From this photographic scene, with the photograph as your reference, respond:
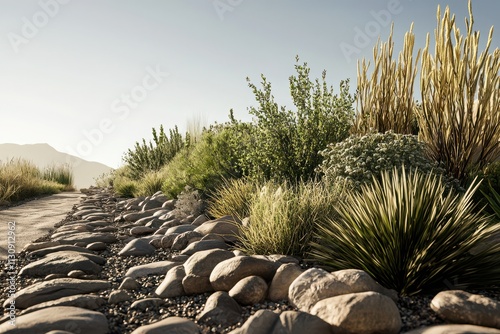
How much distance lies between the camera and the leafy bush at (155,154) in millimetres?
18422

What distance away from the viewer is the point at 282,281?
393cm

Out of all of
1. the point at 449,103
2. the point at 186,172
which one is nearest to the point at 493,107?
the point at 449,103

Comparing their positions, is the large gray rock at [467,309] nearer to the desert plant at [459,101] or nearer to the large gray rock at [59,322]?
the large gray rock at [59,322]

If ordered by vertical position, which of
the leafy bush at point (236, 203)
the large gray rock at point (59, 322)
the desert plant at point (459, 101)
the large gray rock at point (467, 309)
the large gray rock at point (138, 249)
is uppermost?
the desert plant at point (459, 101)

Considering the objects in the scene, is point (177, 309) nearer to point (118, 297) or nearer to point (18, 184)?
point (118, 297)

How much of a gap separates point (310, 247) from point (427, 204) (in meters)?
1.51

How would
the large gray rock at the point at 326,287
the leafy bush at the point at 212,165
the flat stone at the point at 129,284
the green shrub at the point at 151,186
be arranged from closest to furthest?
the large gray rock at the point at 326,287
the flat stone at the point at 129,284
the leafy bush at the point at 212,165
the green shrub at the point at 151,186

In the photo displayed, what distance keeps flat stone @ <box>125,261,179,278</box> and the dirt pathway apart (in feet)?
5.54

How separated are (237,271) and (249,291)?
0.31 meters

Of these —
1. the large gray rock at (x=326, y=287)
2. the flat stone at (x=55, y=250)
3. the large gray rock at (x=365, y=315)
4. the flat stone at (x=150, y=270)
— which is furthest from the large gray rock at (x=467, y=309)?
the flat stone at (x=55, y=250)

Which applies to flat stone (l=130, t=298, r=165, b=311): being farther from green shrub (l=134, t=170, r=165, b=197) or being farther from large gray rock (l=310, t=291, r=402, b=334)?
green shrub (l=134, t=170, r=165, b=197)

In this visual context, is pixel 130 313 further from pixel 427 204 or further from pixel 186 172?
pixel 186 172

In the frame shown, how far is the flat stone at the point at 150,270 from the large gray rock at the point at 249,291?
4.41 ft

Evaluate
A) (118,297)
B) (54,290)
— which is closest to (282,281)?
(118,297)
